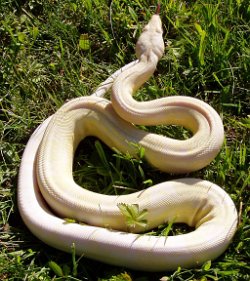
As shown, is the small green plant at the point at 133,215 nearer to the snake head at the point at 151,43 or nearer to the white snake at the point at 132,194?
the white snake at the point at 132,194

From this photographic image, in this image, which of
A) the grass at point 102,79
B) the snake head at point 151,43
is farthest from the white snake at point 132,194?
the grass at point 102,79

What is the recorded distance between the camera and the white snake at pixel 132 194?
403cm

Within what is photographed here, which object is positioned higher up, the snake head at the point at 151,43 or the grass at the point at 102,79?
the snake head at the point at 151,43

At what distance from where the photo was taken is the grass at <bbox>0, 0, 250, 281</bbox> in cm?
423

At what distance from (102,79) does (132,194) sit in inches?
51.9

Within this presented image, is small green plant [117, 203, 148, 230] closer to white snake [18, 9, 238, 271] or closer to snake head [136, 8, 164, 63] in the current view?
white snake [18, 9, 238, 271]

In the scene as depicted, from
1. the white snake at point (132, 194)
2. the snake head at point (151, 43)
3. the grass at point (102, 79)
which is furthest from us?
the snake head at point (151, 43)

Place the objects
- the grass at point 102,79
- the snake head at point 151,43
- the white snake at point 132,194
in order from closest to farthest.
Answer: the white snake at point 132,194 < the grass at point 102,79 < the snake head at point 151,43

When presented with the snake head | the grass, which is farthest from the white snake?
the grass

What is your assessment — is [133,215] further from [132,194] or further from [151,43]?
[151,43]

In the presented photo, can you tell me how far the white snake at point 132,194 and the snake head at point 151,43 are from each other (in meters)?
0.01

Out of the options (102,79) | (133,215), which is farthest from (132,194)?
(102,79)

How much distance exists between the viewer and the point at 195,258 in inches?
157

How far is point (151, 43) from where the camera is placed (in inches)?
196
